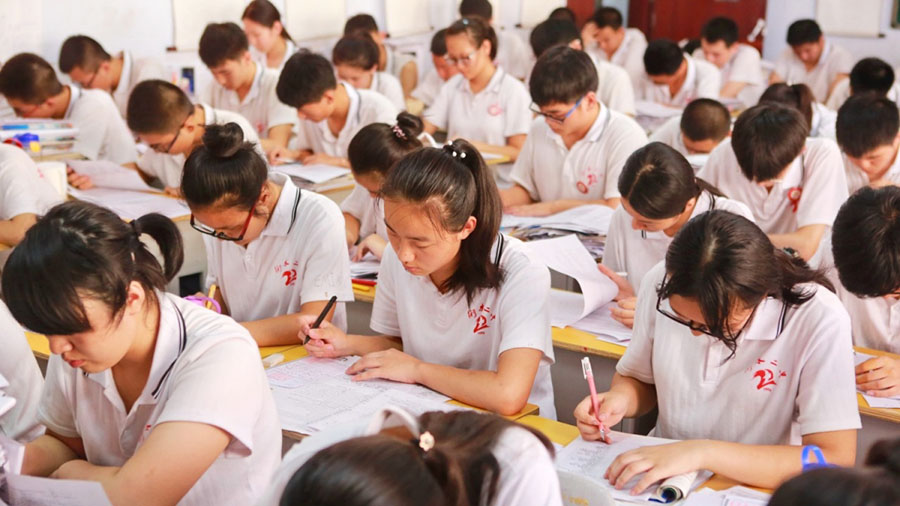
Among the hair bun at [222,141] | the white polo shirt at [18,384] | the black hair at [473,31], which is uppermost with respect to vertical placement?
the black hair at [473,31]

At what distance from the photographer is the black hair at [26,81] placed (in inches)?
165

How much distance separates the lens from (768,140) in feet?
9.46

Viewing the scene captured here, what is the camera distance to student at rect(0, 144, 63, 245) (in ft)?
9.98

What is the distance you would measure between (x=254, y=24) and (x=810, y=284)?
4.67m

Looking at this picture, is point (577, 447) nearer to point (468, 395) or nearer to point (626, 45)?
point (468, 395)

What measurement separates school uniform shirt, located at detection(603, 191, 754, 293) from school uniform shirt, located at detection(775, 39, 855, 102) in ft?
15.6

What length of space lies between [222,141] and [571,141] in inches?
68.8

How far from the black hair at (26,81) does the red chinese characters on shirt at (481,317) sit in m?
2.91

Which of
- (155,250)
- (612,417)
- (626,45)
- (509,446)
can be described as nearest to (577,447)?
(612,417)

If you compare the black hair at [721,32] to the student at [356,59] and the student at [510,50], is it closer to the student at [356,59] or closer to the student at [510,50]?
the student at [510,50]

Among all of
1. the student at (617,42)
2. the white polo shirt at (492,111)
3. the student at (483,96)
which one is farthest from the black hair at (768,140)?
the student at (617,42)

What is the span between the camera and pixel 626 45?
7586 millimetres

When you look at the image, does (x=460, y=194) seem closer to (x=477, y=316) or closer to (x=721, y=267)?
(x=477, y=316)

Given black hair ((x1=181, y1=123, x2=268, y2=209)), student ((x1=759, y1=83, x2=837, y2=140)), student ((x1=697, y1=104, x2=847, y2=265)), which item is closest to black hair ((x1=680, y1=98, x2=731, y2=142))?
student ((x1=759, y1=83, x2=837, y2=140))
